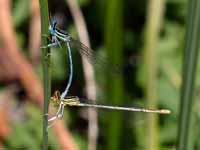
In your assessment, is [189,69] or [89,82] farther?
[89,82]

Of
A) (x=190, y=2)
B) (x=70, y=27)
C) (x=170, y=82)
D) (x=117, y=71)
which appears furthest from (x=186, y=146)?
(x=70, y=27)

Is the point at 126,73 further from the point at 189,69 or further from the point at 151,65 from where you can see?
the point at 189,69

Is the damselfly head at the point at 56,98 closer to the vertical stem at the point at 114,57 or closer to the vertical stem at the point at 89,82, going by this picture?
the vertical stem at the point at 114,57

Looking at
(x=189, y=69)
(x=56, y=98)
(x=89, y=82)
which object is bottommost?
(x=89, y=82)

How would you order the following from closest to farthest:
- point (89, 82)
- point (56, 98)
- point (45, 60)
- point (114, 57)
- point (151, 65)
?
point (45, 60), point (56, 98), point (151, 65), point (114, 57), point (89, 82)

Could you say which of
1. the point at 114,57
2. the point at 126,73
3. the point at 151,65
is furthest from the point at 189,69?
the point at 126,73

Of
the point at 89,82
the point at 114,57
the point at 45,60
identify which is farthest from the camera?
the point at 89,82

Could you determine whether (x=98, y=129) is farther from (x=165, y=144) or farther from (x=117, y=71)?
(x=117, y=71)


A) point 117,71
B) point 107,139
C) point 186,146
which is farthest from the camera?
point 107,139
